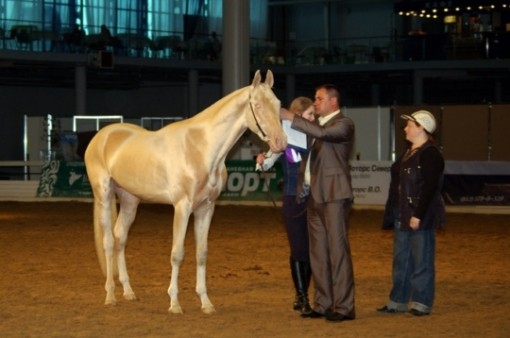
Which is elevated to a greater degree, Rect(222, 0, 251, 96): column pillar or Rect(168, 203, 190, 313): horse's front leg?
Rect(222, 0, 251, 96): column pillar

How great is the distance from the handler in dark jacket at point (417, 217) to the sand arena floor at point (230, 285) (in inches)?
9.4

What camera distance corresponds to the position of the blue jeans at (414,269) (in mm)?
10000

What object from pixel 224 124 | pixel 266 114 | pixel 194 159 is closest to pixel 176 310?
pixel 194 159

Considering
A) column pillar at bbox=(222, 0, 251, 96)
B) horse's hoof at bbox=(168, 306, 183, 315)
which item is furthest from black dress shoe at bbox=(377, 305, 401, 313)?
column pillar at bbox=(222, 0, 251, 96)

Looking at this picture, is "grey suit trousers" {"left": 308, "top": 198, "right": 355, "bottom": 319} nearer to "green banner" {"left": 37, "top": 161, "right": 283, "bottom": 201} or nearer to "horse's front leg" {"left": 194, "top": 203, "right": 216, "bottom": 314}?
"horse's front leg" {"left": 194, "top": 203, "right": 216, "bottom": 314}

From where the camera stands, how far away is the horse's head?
9531mm

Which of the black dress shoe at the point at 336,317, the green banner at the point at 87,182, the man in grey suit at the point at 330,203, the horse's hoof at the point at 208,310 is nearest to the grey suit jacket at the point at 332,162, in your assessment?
the man in grey suit at the point at 330,203

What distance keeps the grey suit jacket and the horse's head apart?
21 cm

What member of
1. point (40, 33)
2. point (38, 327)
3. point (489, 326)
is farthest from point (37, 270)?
point (40, 33)

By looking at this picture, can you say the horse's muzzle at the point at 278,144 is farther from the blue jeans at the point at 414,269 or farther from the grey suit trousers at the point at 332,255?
the blue jeans at the point at 414,269

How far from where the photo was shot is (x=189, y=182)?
33.4 ft

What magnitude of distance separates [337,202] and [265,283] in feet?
10.2

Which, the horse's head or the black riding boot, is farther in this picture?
the black riding boot

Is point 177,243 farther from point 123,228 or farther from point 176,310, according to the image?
point 123,228
